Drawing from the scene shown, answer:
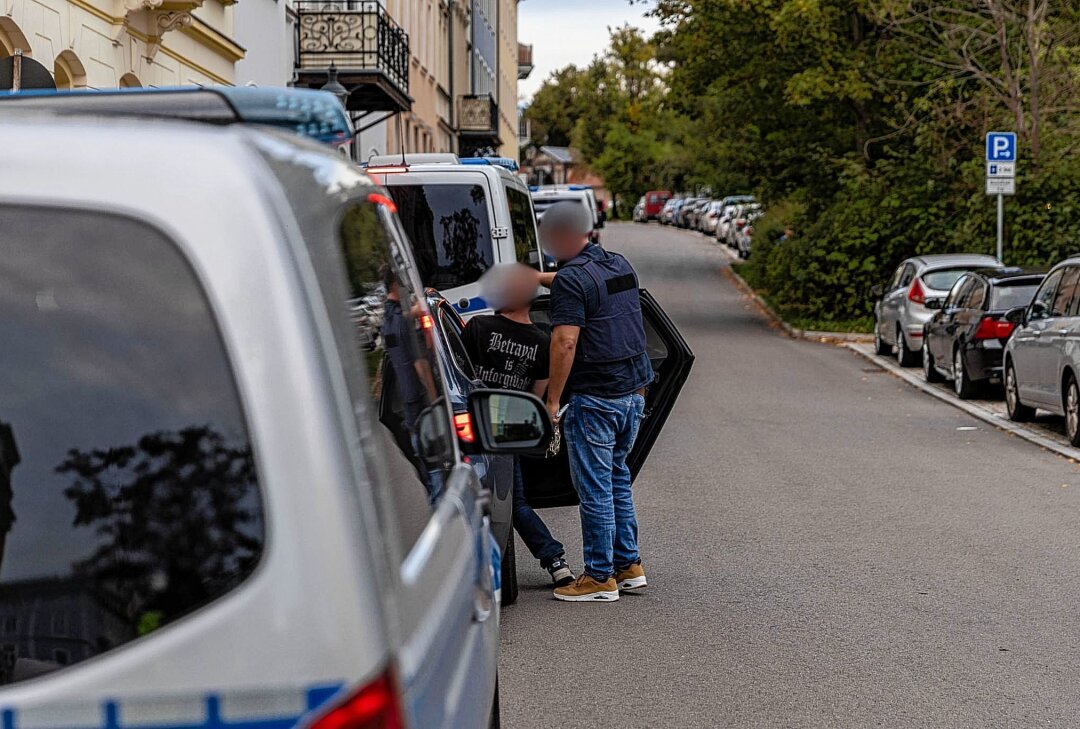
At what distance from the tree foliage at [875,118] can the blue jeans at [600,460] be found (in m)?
18.6

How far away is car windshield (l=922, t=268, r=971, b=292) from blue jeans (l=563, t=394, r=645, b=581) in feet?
54.4

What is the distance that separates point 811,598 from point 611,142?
10948 centimetres

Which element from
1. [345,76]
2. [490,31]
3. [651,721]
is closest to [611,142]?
[490,31]

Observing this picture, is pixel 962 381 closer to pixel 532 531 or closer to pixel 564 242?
pixel 532 531

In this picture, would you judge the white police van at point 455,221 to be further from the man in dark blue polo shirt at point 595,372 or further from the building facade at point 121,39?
the man in dark blue polo shirt at point 595,372

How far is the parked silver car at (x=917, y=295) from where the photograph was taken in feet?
76.3

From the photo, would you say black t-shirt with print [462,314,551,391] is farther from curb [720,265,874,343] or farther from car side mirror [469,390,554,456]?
curb [720,265,874,343]

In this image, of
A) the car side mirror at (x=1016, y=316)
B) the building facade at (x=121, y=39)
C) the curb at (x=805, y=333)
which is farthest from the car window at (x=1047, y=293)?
the curb at (x=805, y=333)

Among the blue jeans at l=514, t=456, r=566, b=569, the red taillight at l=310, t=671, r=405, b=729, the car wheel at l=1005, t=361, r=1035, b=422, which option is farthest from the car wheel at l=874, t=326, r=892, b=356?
the red taillight at l=310, t=671, r=405, b=729

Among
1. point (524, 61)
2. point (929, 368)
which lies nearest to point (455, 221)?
point (929, 368)

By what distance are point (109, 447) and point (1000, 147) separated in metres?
22.9

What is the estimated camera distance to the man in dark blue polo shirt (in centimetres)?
745

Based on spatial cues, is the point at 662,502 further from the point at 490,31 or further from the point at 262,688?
the point at 490,31

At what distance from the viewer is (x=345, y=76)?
86.6 ft
